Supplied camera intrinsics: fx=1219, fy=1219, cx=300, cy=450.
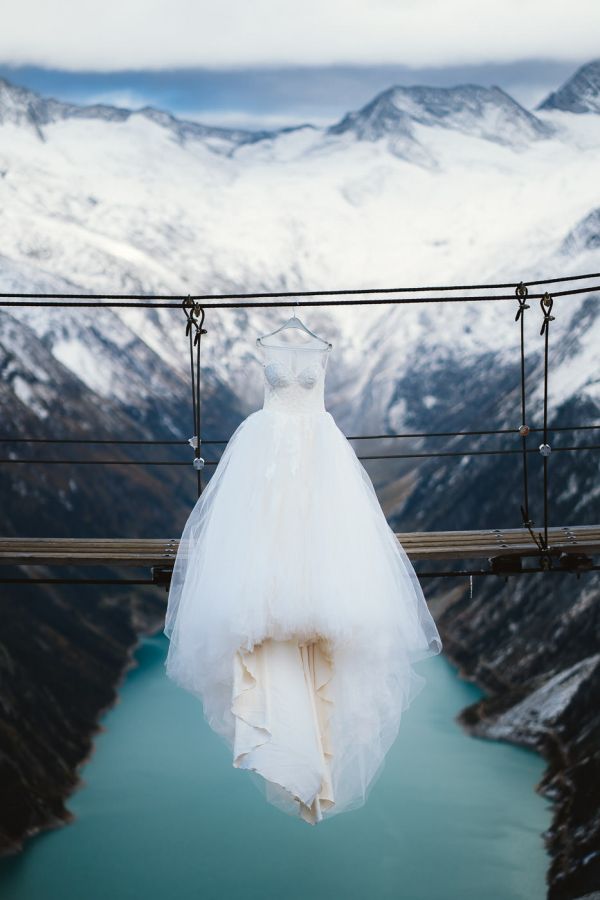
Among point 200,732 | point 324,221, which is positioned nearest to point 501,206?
point 324,221

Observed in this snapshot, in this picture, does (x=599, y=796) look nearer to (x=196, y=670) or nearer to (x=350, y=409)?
(x=196, y=670)

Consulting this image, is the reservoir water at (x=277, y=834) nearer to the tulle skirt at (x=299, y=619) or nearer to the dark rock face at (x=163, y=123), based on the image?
the tulle skirt at (x=299, y=619)

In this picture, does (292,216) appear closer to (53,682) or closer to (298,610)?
(53,682)

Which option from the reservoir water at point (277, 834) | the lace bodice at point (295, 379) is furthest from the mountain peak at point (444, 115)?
the lace bodice at point (295, 379)

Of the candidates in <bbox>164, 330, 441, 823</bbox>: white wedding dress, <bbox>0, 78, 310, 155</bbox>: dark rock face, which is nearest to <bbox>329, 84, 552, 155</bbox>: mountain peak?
<bbox>0, 78, 310, 155</bbox>: dark rock face

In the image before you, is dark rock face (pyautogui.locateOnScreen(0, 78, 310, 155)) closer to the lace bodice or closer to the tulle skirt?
the lace bodice
